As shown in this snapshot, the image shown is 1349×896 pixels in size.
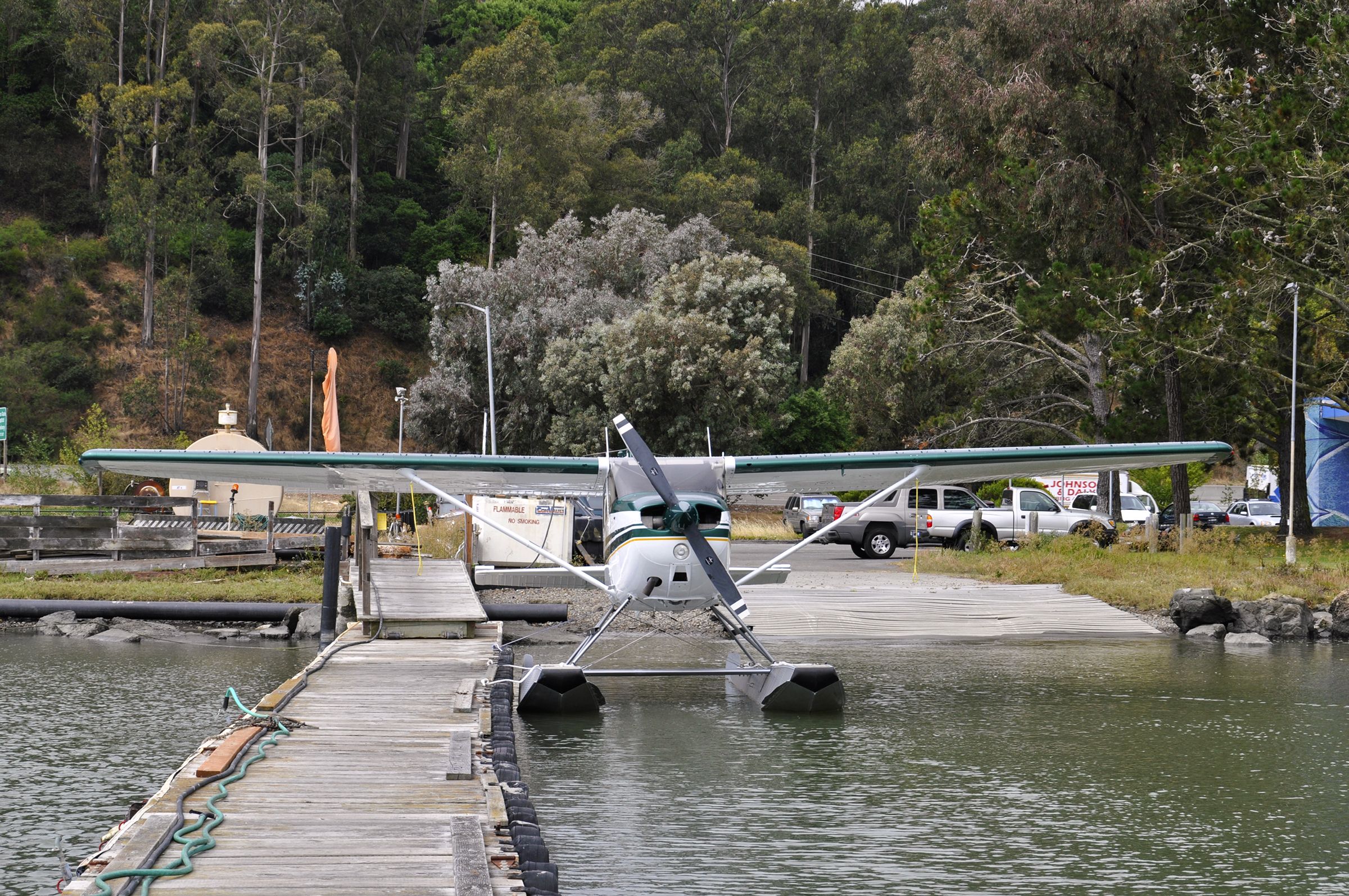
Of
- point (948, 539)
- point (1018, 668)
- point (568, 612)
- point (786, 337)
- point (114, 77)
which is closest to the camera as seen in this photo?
point (1018, 668)

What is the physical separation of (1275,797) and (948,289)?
22.7m

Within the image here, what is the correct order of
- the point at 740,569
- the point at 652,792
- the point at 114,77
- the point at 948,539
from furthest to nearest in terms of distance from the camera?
the point at 114,77
the point at 948,539
the point at 740,569
the point at 652,792

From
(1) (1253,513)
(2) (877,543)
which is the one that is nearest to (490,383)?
(2) (877,543)

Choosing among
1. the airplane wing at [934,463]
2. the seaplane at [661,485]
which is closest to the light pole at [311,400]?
the seaplane at [661,485]

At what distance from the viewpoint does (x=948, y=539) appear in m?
30.9

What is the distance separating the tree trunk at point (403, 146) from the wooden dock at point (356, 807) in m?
56.4

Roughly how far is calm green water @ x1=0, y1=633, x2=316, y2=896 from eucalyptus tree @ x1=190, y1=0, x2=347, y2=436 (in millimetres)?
37332

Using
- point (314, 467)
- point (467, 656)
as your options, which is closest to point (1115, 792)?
point (467, 656)

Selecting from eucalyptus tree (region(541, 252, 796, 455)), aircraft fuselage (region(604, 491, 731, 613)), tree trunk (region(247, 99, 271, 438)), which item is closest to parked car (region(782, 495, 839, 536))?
eucalyptus tree (region(541, 252, 796, 455))

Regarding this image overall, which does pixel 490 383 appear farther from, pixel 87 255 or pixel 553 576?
pixel 87 255

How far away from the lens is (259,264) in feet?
173

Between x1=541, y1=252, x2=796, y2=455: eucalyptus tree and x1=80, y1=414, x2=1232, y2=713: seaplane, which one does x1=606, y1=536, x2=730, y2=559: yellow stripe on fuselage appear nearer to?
x1=80, y1=414, x2=1232, y2=713: seaplane

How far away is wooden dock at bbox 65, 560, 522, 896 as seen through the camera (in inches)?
203

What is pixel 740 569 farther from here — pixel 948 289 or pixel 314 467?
pixel 948 289
